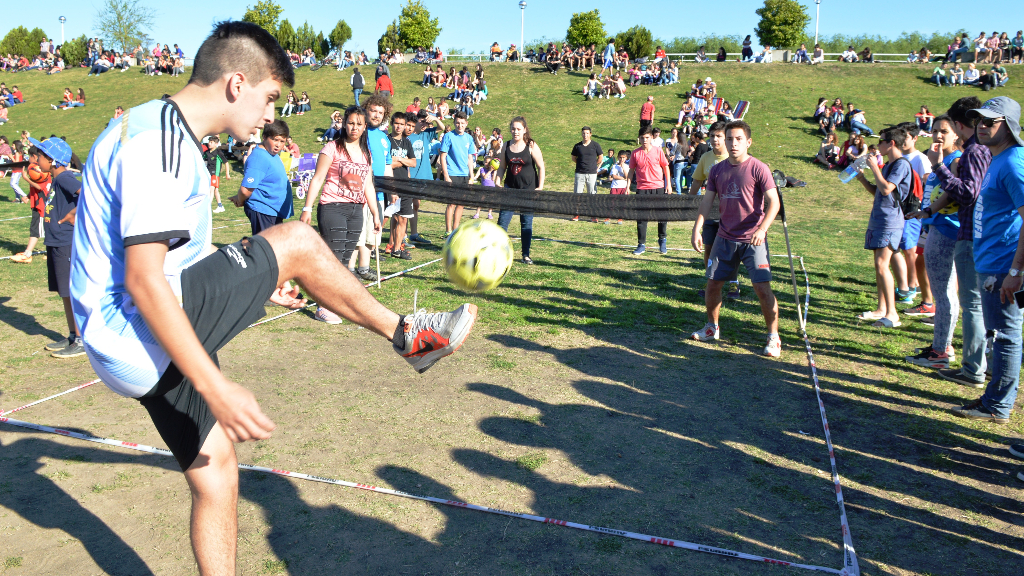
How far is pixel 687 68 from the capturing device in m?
38.8

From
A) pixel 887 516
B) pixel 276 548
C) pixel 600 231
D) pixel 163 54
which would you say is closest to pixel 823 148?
pixel 600 231

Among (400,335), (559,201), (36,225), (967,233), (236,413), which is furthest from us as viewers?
(559,201)

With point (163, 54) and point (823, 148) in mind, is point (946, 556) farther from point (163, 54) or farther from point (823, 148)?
point (163, 54)

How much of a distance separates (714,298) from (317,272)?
15.4 ft

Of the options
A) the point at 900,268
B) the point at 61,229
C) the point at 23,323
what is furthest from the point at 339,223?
the point at 900,268

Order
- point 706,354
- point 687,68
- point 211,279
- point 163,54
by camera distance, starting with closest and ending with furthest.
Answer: point 211,279
point 706,354
point 687,68
point 163,54

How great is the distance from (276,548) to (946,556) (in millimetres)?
3218

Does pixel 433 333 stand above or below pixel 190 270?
below

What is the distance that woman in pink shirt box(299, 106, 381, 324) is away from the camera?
7.14m

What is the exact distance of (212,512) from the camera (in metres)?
2.41

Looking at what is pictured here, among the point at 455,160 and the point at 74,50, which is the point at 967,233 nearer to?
the point at 455,160

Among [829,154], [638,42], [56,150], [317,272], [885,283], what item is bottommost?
[885,283]

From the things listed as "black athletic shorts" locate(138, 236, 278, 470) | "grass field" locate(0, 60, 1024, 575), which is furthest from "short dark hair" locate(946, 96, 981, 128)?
"black athletic shorts" locate(138, 236, 278, 470)

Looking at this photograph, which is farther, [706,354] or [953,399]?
[706,354]
